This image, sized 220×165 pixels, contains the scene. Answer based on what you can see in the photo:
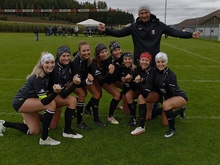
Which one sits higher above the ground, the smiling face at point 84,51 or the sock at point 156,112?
the smiling face at point 84,51

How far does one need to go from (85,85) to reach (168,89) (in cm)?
140

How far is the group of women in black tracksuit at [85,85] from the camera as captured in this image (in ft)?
12.4

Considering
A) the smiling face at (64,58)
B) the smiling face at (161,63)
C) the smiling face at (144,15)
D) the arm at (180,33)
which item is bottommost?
the smiling face at (161,63)

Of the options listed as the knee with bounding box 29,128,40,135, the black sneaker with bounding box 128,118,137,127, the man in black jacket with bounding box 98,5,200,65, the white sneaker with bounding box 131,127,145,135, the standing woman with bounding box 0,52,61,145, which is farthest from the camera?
the man in black jacket with bounding box 98,5,200,65

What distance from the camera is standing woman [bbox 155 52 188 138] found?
4125mm

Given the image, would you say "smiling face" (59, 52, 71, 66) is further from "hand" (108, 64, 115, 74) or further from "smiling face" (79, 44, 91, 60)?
"hand" (108, 64, 115, 74)

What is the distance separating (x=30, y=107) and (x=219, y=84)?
19.9ft

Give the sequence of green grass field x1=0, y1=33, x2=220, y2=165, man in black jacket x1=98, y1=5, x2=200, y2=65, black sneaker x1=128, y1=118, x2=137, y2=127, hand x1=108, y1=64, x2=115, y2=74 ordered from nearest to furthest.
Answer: green grass field x1=0, y1=33, x2=220, y2=165
hand x1=108, y1=64, x2=115, y2=74
black sneaker x1=128, y1=118, x2=137, y2=127
man in black jacket x1=98, y1=5, x2=200, y2=65

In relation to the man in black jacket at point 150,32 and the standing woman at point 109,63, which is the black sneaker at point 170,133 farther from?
the man in black jacket at point 150,32

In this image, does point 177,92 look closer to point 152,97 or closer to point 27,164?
point 152,97

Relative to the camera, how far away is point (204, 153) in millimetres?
3551

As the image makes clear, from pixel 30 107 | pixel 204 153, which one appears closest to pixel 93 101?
pixel 30 107

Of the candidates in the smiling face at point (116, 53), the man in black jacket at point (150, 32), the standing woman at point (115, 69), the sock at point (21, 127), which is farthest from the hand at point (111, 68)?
the sock at point (21, 127)

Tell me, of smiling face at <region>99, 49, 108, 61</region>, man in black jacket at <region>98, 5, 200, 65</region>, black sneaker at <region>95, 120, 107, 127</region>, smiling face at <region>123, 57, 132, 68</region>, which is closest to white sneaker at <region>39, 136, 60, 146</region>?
black sneaker at <region>95, 120, 107, 127</region>
